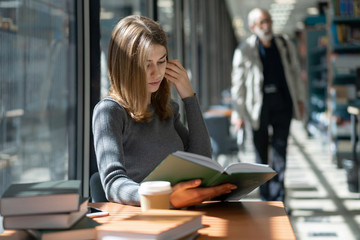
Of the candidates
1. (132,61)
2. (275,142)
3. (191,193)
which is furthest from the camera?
(275,142)

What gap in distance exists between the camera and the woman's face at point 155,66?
1.57 meters

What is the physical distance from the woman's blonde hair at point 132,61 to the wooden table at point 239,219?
0.37 meters

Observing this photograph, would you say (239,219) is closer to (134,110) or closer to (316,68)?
(134,110)

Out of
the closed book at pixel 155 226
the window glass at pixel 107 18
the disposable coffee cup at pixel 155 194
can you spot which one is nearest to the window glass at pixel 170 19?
the window glass at pixel 107 18

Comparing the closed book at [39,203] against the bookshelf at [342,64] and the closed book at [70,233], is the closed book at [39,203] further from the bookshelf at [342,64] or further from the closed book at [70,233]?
the bookshelf at [342,64]

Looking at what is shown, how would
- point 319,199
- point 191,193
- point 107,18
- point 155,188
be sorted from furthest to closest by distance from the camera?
point 319,199 < point 107,18 < point 191,193 < point 155,188

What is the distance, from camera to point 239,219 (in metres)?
1.16

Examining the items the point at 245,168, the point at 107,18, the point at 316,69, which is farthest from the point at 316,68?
the point at 245,168

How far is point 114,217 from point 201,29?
629cm

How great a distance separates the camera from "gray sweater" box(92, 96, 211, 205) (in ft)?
4.51

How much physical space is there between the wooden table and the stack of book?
0.62ft

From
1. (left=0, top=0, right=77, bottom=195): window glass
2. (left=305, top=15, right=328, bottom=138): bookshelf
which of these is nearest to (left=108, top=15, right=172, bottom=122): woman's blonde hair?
(left=0, top=0, right=77, bottom=195): window glass

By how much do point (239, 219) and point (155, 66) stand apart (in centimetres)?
63

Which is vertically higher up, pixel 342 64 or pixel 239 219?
pixel 342 64
